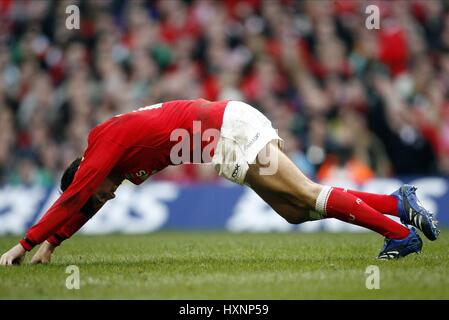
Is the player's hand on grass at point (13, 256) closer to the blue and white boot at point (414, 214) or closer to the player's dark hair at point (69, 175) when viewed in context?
the player's dark hair at point (69, 175)

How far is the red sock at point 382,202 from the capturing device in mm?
8453

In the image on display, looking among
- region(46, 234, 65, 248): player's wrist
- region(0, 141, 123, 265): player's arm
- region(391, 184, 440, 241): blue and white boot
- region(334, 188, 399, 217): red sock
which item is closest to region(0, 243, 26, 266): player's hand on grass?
region(0, 141, 123, 265): player's arm

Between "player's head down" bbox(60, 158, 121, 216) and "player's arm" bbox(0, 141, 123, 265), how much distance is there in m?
0.31

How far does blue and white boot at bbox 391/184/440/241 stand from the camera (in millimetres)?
8086

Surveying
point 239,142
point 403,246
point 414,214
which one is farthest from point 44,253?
point 414,214

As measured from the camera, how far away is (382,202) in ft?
27.9

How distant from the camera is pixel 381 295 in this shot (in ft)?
21.8

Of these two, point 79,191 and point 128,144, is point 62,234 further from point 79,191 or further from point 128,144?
point 128,144

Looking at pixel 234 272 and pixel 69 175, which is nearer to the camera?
pixel 234 272

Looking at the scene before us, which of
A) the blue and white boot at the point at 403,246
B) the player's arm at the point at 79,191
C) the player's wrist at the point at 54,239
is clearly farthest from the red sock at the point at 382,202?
the player's wrist at the point at 54,239

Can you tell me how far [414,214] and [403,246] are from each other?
318mm

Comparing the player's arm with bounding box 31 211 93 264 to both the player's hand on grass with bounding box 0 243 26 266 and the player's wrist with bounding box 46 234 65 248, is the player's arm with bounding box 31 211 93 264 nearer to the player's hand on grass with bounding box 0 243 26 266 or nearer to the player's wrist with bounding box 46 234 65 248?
the player's wrist with bounding box 46 234 65 248

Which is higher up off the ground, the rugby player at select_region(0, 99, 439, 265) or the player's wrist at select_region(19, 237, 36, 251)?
the rugby player at select_region(0, 99, 439, 265)
